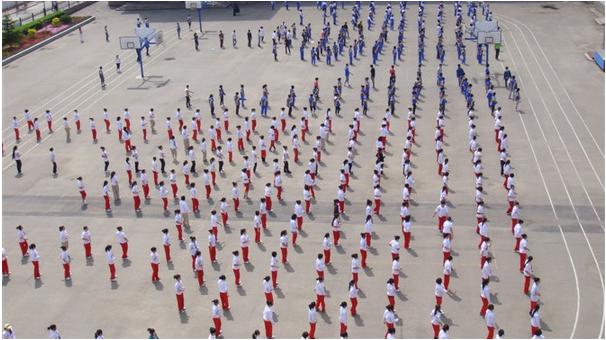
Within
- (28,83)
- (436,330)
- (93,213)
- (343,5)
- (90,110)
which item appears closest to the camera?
(436,330)

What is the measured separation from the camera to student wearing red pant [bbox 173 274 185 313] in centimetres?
2088

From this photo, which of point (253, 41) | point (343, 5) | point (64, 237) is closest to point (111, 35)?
point (253, 41)

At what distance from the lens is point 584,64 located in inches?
1775

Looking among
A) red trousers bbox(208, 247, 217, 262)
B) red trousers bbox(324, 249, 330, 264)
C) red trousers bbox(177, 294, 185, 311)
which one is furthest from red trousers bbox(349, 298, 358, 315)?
red trousers bbox(208, 247, 217, 262)

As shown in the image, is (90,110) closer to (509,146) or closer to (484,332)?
(509,146)

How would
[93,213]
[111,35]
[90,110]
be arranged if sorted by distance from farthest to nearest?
[111,35] < [90,110] < [93,213]

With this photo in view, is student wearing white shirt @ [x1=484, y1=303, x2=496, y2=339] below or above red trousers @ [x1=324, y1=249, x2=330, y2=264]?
above

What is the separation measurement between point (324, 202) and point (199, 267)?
697 centimetres

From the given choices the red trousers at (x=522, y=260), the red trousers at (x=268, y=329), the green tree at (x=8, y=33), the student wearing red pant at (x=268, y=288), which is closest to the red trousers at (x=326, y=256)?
the student wearing red pant at (x=268, y=288)

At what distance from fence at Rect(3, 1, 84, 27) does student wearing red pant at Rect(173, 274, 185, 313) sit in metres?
43.5

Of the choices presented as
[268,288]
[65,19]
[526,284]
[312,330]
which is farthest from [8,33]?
[526,284]

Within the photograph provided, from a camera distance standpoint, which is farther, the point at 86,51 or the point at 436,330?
the point at 86,51

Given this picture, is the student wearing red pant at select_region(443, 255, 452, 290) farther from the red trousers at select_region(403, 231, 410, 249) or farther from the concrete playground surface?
the red trousers at select_region(403, 231, 410, 249)

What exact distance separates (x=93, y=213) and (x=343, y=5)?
3668cm
